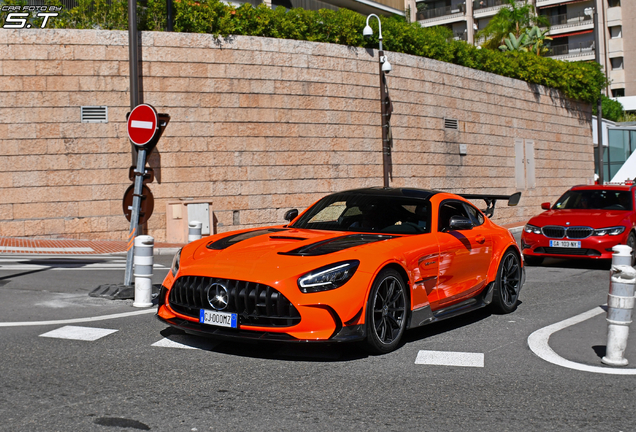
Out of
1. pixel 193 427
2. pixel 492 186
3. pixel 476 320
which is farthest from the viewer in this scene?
pixel 492 186

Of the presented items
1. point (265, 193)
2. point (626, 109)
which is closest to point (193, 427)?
point (265, 193)

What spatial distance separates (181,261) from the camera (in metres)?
6.21

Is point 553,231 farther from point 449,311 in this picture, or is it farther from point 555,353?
point 555,353

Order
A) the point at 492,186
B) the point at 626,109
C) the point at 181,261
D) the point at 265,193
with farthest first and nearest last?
the point at 626,109 → the point at 492,186 → the point at 265,193 → the point at 181,261

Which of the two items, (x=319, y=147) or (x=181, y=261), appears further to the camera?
(x=319, y=147)

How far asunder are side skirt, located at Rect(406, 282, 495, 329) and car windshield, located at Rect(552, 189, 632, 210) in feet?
21.2

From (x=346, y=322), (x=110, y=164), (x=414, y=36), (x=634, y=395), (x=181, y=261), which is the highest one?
(x=414, y=36)

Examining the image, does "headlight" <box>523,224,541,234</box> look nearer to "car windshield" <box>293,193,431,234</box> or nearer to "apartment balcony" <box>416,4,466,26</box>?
"car windshield" <box>293,193,431,234</box>

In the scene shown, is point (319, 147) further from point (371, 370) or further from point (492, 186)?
point (371, 370)

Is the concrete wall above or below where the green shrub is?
below

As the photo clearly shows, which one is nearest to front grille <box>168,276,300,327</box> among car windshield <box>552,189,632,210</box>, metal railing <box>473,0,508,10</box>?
car windshield <box>552,189,632,210</box>

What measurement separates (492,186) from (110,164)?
14570mm

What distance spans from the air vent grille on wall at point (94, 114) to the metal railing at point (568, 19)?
56709 mm

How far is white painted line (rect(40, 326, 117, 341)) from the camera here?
21.2ft
